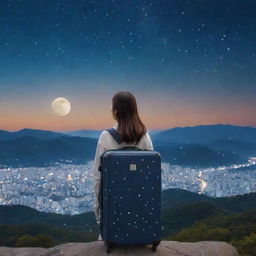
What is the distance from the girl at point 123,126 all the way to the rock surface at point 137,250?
56cm

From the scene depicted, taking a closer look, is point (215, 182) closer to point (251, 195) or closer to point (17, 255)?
point (251, 195)

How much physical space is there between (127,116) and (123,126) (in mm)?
94

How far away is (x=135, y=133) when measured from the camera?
3.13 meters

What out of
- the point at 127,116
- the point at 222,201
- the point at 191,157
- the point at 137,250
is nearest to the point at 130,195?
the point at 137,250

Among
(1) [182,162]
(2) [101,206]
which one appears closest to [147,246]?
(2) [101,206]

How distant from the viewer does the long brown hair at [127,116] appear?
312 cm

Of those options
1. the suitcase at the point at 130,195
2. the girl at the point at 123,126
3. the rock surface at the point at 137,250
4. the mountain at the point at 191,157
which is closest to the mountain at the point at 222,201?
the rock surface at the point at 137,250

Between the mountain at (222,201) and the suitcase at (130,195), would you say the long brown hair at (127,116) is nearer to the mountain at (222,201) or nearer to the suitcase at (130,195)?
the suitcase at (130,195)

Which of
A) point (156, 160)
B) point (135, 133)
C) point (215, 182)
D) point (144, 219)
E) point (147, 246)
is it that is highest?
point (135, 133)

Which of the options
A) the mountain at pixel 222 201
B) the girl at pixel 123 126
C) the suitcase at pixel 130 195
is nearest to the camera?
the suitcase at pixel 130 195

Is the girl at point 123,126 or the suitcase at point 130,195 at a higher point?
the girl at point 123,126

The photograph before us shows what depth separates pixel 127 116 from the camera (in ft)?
10.3

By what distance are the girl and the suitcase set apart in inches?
2.1

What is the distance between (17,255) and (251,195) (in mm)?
61119
